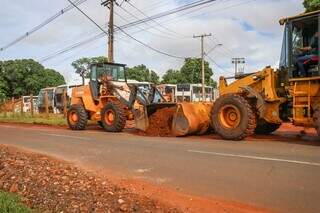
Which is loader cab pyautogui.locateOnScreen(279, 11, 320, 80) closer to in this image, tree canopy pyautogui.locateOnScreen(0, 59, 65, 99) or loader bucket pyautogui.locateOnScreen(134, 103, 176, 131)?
loader bucket pyautogui.locateOnScreen(134, 103, 176, 131)

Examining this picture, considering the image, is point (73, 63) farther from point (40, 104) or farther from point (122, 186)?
point (122, 186)

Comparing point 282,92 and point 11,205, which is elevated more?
point 282,92

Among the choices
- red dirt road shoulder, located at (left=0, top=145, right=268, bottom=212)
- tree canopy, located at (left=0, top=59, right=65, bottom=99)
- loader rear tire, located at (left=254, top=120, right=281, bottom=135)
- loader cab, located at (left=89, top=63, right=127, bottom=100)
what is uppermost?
tree canopy, located at (left=0, top=59, right=65, bottom=99)

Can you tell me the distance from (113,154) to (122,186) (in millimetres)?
4334

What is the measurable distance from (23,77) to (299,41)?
2691 inches

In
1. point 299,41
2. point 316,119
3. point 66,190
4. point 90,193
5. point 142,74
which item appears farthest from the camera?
point 142,74

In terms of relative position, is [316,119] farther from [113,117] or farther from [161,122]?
[113,117]

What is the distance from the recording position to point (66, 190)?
758 cm

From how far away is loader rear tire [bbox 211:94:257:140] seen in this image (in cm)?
1483

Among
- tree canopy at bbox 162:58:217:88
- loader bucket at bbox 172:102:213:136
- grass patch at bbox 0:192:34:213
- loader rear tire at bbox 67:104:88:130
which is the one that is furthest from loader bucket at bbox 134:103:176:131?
tree canopy at bbox 162:58:217:88

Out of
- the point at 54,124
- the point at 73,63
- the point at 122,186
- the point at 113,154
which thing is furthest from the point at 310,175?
the point at 73,63

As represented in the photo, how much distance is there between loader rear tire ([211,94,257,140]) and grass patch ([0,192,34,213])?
900cm

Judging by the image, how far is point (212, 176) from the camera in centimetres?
913

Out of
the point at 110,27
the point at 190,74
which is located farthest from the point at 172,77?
the point at 110,27
